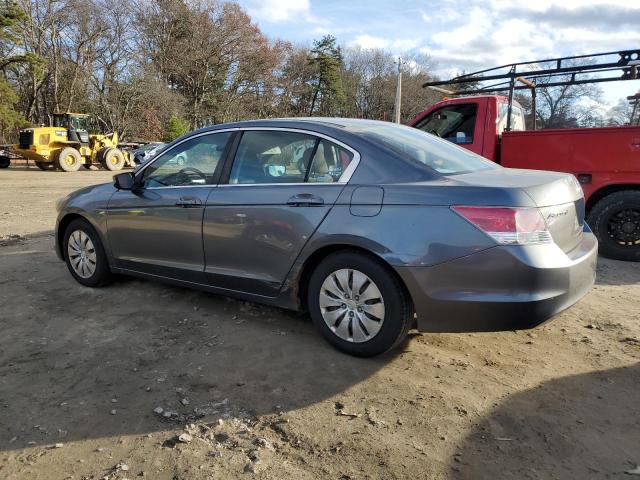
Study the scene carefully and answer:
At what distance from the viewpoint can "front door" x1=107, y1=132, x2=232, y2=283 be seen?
4.11 meters

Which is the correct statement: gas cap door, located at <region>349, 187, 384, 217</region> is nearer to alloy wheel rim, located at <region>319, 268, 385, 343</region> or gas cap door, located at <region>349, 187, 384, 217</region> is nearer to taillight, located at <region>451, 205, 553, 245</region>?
alloy wheel rim, located at <region>319, 268, 385, 343</region>

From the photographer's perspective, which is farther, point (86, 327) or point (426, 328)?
point (86, 327)

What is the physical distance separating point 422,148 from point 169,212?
6.86ft

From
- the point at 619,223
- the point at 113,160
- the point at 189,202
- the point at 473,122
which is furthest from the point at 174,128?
the point at 189,202

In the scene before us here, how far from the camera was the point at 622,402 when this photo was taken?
294 centimetres

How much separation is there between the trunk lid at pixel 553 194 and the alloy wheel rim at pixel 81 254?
11.6ft

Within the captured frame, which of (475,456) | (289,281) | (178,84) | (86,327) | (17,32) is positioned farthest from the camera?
(178,84)

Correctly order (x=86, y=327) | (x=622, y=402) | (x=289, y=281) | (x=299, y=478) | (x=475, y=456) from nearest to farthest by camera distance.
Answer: (x=299, y=478), (x=475, y=456), (x=622, y=402), (x=289, y=281), (x=86, y=327)

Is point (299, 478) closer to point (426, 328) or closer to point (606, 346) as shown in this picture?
point (426, 328)

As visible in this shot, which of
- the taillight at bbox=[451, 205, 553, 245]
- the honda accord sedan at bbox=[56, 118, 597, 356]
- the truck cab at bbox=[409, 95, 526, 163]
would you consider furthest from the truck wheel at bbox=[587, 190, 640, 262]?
the taillight at bbox=[451, 205, 553, 245]

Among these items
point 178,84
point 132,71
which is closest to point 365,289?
point 132,71

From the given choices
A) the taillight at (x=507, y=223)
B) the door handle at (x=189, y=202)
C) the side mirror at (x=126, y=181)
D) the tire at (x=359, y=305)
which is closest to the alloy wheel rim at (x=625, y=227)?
the taillight at (x=507, y=223)

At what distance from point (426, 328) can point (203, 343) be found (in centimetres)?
163

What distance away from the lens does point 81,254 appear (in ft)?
16.5
